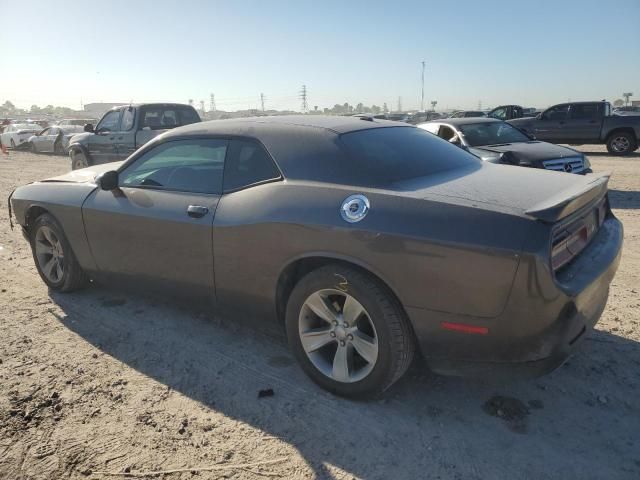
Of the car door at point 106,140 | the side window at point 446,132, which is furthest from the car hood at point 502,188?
the car door at point 106,140

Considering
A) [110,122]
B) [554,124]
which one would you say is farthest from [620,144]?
[110,122]

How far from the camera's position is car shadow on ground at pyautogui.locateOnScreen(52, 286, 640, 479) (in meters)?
2.36

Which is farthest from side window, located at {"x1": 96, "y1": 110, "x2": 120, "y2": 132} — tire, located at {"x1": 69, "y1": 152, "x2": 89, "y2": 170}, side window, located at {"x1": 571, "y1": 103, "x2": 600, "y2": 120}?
side window, located at {"x1": 571, "y1": 103, "x2": 600, "y2": 120}

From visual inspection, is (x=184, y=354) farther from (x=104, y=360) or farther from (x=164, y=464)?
(x=164, y=464)

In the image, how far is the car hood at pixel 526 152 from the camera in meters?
7.61

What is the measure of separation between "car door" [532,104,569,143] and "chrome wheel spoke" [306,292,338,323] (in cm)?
1529

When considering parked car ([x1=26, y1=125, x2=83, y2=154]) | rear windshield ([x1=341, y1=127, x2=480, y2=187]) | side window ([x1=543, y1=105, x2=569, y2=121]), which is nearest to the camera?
rear windshield ([x1=341, y1=127, x2=480, y2=187])

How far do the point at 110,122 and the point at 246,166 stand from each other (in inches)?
335

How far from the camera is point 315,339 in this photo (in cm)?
293

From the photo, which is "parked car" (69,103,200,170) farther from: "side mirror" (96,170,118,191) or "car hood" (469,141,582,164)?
"side mirror" (96,170,118,191)

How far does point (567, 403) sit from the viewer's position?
2789 mm

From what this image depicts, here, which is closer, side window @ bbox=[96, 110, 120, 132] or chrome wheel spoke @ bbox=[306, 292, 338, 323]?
chrome wheel spoke @ bbox=[306, 292, 338, 323]

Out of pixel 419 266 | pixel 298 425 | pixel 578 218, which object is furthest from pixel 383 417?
pixel 578 218

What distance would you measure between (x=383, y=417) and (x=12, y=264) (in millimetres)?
4750
